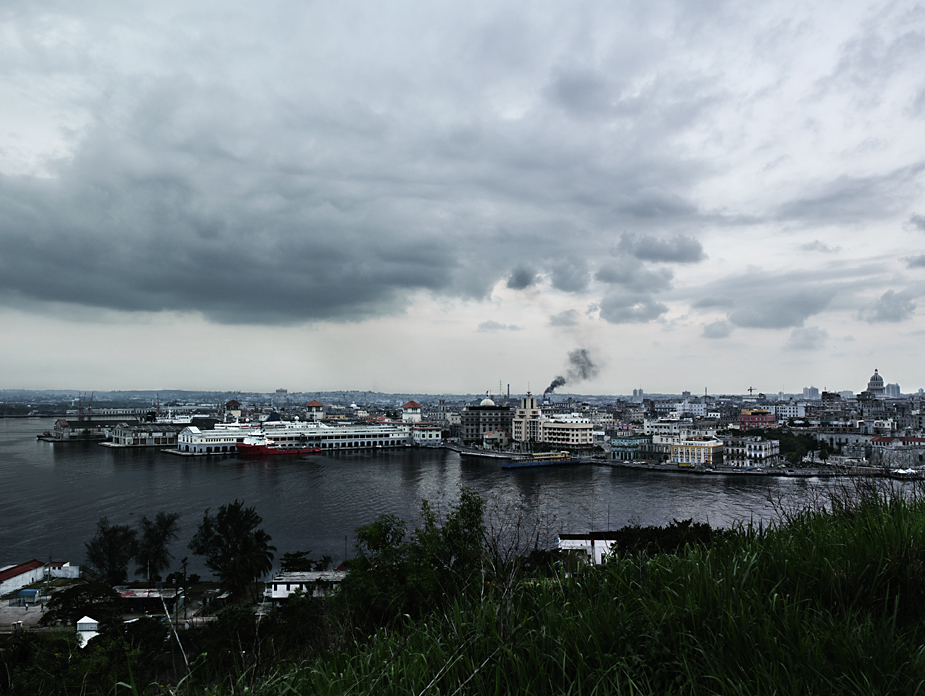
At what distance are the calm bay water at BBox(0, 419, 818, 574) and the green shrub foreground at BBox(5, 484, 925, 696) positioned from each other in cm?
771

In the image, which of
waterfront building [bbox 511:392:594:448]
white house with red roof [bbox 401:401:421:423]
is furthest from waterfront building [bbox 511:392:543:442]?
white house with red roof [bbox 401:401:421:423]

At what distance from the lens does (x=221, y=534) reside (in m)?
9.18

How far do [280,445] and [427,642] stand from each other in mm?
27787

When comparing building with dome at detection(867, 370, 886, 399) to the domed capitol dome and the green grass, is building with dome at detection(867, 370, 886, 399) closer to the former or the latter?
the domed capitol dome

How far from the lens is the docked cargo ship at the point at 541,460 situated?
22344 mm

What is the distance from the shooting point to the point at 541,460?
23391mm

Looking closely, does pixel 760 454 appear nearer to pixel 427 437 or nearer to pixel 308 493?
pixel 427 437

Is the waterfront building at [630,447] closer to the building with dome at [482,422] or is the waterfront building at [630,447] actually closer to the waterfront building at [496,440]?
the waterfront building at [496,440]

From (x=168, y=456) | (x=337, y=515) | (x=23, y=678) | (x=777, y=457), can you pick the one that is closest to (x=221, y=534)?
(x=337, y=515)

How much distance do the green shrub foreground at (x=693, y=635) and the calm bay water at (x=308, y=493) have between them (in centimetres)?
771

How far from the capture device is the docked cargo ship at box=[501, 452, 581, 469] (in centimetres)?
2234

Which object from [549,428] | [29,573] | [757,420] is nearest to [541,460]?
[549,428]

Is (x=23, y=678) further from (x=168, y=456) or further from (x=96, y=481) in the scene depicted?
(x=168, y=456)

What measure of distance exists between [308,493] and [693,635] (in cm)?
1527
